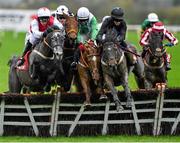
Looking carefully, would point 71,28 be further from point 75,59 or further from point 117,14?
point 117,14

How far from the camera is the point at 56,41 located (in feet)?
44.9

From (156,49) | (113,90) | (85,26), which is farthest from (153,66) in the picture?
(113,90)

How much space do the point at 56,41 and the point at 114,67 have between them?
3.88 feet

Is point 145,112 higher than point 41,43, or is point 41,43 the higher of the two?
point 41,43

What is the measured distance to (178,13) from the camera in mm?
57719

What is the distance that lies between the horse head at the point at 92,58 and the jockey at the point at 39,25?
0.74 meters

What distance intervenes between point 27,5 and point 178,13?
701 inches

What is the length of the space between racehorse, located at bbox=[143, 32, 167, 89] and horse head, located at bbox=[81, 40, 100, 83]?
2.27m

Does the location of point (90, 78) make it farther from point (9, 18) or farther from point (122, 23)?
point (9, 18)

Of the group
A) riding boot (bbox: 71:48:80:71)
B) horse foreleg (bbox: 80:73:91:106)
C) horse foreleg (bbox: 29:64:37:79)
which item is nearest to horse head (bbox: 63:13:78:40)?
riding boot (bbox: 71:48:80:71)

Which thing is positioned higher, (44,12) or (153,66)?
(44,12)

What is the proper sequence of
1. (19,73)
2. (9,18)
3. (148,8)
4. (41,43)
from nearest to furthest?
(41,43)
(19,73)
(9,18)
(148,8)

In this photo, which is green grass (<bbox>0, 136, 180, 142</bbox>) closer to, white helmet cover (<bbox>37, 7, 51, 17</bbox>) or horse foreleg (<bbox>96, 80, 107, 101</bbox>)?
horse foreleg (<bbox>96, 80, 107, 101</bbox>)

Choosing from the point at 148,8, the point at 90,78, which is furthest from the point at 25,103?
the point at 148,8
